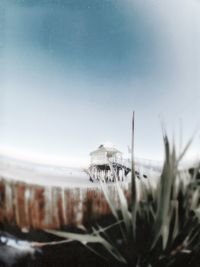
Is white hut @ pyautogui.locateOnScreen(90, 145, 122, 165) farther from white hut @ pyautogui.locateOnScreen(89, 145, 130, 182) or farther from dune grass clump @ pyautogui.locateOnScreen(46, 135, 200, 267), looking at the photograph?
dune grass clump @ pyautogui.locateOnScreen(46, 135, 200, 267)

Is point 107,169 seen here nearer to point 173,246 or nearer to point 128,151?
point 128,151

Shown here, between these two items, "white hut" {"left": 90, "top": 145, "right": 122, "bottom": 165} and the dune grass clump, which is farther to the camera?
"white hut" {"left": 90, "top": 145, "right": 122, "bottom": 165}

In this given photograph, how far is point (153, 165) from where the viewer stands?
2.03 metres

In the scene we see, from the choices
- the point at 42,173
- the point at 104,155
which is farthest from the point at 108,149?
the point at 42,173

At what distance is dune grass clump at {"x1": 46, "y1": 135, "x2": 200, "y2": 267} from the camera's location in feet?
6.16

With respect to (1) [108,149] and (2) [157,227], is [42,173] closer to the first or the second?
(1) [108,149]

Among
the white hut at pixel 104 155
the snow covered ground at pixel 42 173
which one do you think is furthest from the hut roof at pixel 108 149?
the snow covered ground at pixel 42 173

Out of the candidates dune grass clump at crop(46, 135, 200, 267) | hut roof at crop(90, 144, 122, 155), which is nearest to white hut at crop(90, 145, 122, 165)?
hut roof at crop(90, 144, 122, 155)

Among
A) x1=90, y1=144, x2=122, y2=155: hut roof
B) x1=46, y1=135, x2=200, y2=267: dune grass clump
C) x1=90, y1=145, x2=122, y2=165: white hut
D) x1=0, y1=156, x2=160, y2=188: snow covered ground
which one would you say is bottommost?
x1=46, y1=135, x2=200, y2=267: dune grass clump

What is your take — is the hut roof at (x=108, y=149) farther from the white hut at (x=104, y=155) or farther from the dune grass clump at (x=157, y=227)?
the dune grass clump at (x=157, y=227)

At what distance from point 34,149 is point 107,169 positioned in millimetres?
353

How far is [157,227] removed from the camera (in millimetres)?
1857

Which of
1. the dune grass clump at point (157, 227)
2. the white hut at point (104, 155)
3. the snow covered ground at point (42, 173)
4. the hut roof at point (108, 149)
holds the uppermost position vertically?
the hut roof at point (108, 149)

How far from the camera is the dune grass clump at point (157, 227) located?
6.16ft
